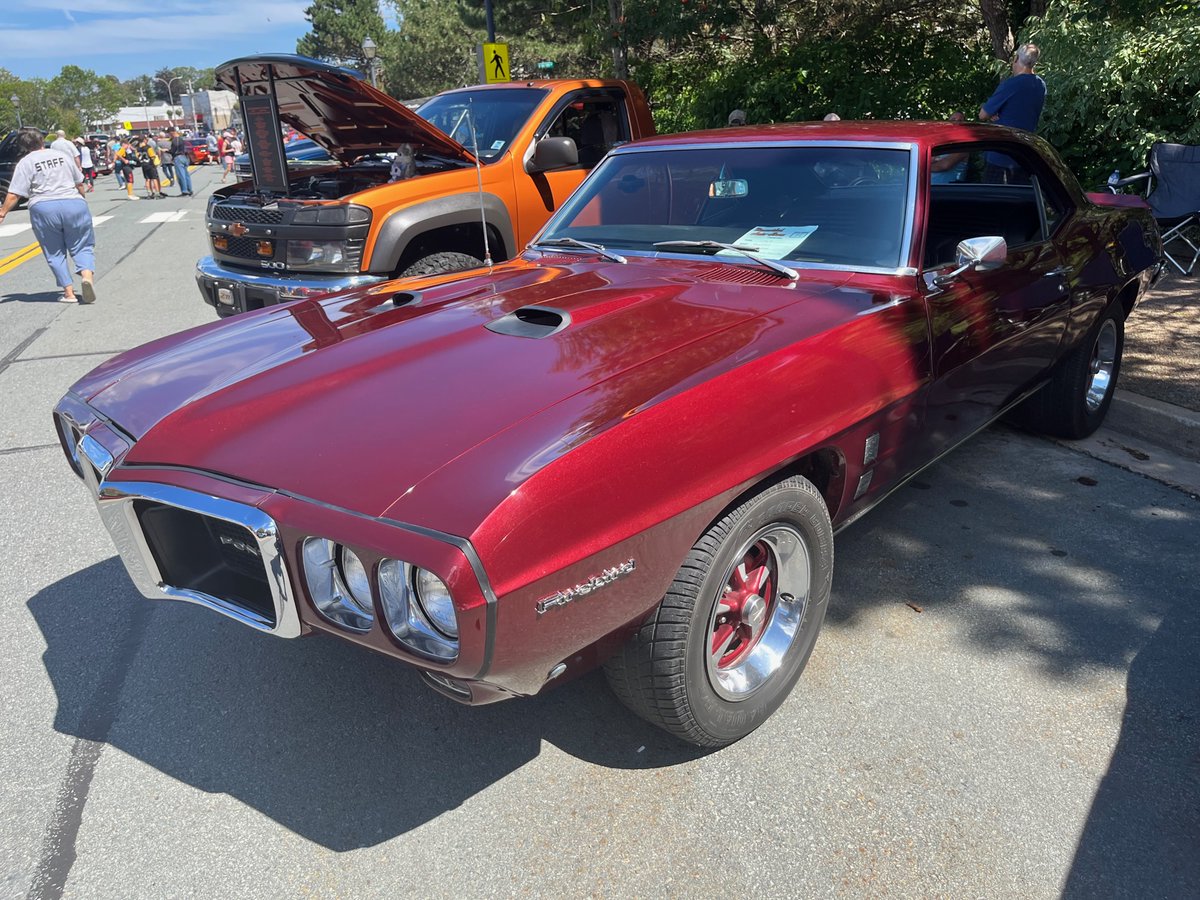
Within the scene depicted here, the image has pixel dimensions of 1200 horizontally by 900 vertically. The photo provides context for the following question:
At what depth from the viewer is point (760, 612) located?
266cm

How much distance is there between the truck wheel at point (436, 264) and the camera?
5920 millimetres

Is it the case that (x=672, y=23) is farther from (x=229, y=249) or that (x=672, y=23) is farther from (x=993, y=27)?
(x=229, y=249)

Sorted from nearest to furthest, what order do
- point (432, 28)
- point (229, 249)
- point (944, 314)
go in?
point (944, 314) < point (229, 249) < point (432, 28)

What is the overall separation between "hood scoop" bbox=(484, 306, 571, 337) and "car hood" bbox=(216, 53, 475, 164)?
11.3 feet

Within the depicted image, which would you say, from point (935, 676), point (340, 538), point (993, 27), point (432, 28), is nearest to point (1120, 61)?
point (993, 27)

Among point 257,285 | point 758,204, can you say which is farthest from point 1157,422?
point 257,285

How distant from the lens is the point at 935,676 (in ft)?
9.53

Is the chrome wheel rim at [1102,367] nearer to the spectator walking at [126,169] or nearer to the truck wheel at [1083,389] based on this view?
the truck wheel at [1083,389]

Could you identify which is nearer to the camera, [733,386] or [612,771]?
[733,386]

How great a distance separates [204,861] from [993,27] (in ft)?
37.5

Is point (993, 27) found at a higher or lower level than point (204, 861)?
higher

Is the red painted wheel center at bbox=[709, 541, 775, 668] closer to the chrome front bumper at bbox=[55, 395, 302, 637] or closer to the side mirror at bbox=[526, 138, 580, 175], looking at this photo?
the chrome front bumper at bbox=[55, 395, 302, 637]

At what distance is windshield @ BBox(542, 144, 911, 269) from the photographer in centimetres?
323

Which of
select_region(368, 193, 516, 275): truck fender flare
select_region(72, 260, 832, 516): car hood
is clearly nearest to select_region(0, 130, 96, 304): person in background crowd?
select_region(368, 193, 516, 275): truck fender flare
